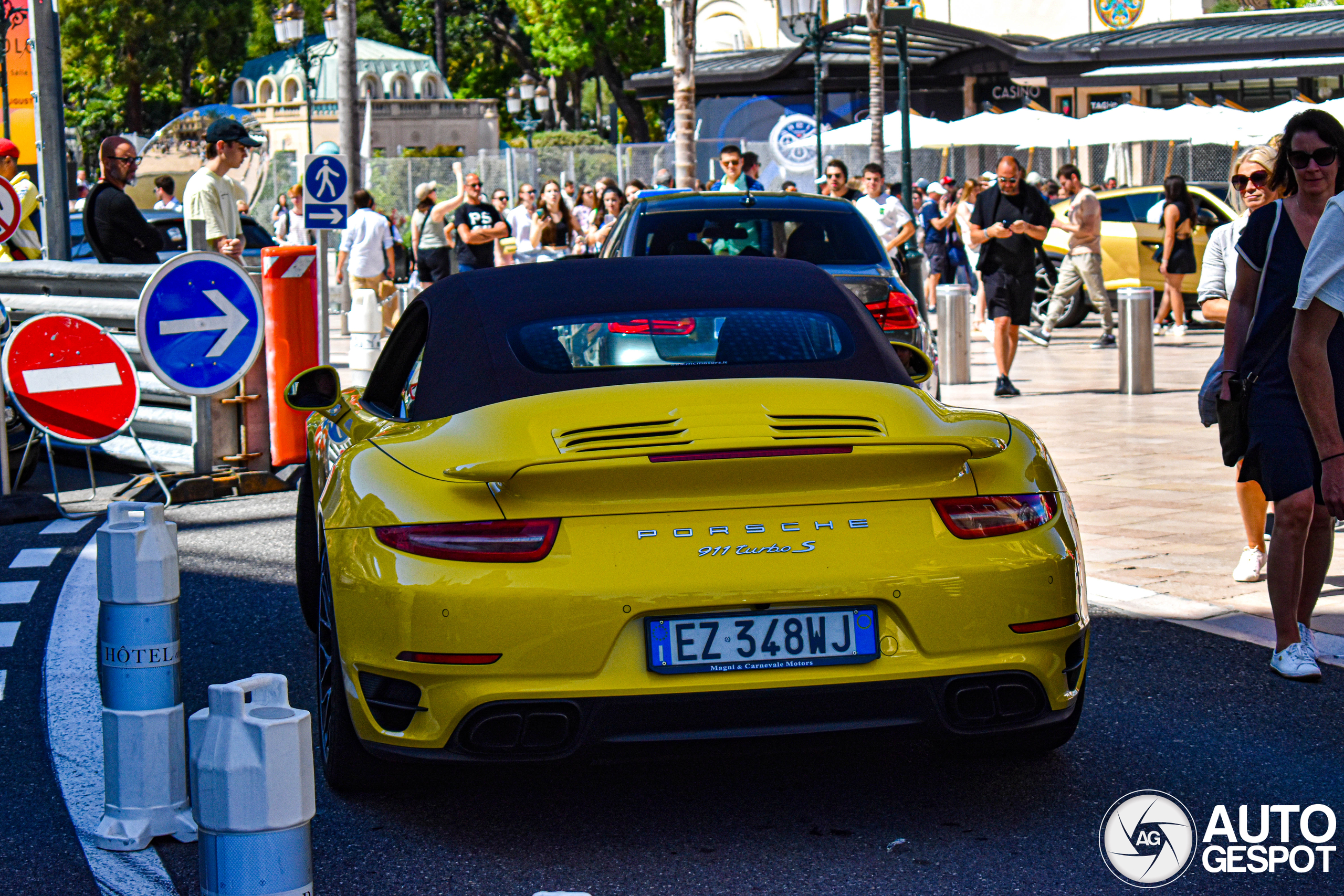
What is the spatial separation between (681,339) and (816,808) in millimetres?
1265

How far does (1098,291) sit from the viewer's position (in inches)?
773

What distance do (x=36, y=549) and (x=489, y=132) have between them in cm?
6830

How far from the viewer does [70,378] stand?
8984 mm

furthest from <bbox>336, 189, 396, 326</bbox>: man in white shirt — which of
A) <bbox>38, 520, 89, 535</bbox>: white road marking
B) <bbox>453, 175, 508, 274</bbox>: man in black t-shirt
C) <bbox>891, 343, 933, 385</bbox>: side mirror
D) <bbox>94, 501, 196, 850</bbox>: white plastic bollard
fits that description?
<bbox>94, 501, 196, 850</bbox>: white plastic bollard

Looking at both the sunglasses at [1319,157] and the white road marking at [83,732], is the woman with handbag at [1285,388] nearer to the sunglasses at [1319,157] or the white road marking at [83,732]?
the sunglasses at [1319,157]

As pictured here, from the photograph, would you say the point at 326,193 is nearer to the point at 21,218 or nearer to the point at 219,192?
the point at 21,218

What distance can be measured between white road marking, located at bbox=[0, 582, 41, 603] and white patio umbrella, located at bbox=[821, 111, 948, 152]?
25.8m

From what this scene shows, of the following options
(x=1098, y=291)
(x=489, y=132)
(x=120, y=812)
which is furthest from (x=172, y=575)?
(x=489, y=132)

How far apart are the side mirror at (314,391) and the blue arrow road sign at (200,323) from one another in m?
3.86

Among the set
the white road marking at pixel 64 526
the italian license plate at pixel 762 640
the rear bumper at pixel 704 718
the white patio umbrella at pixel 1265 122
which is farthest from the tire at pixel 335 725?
the white patio umbrella at pixel 1265 122

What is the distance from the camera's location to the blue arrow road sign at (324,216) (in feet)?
50.4

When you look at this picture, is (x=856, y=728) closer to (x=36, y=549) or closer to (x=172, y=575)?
(x=172, y=575)

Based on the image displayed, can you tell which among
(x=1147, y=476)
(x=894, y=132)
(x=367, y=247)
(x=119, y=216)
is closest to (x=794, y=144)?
(x=894, y=132)

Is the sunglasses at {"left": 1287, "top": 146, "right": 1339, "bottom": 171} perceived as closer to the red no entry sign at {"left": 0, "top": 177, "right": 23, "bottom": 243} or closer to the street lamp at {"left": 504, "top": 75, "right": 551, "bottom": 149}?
the red no entry sign at {"left": 0, "top": 177, "right": 23, "bottom": 243}
